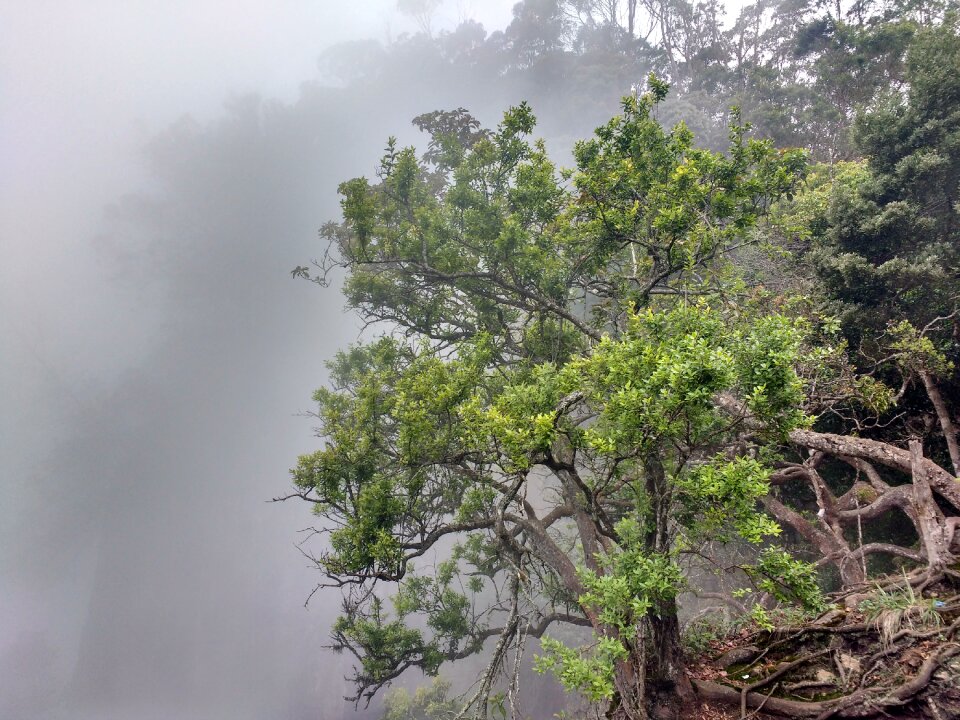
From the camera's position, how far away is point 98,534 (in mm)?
49719

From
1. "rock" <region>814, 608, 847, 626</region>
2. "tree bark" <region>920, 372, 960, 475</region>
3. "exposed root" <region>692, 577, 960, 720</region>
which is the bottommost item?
"exposed root" <region>692, 577, 960, 720</region>

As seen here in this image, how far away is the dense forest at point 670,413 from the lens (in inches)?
151

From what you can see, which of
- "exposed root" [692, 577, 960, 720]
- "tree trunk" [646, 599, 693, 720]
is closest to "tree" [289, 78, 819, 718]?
"tree trunk" [646, 599, 693, 720]

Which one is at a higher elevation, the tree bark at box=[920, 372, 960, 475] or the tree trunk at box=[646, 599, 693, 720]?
the tree bark at box=[920, 372, 960, 475]

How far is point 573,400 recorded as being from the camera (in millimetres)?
5258

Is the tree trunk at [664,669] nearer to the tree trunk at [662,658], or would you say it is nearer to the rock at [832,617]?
the tree trunk at [662,658]

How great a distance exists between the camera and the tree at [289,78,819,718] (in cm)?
375

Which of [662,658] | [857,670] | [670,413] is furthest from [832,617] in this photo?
[670,413]

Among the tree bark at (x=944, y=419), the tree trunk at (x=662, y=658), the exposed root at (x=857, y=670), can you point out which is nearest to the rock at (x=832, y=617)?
the exposed root at (x=857, y=670)

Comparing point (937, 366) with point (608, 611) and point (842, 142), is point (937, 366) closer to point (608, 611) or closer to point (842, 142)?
point (608, 611)

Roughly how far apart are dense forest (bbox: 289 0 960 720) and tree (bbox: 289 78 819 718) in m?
0.04

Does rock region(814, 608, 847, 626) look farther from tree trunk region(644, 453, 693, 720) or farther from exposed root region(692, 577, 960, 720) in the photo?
tree trunk region(644, 453, 693, 720)

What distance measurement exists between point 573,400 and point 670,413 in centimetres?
156

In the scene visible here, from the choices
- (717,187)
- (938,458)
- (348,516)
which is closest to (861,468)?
(938,458)
